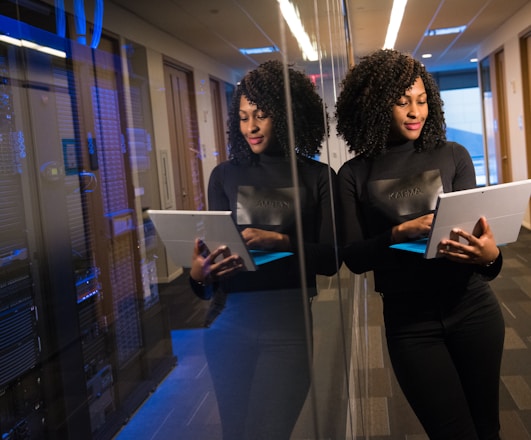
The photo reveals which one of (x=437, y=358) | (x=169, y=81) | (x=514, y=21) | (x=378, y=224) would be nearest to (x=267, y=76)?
(x=169, y=81)

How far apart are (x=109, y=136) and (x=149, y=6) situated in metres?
0.09

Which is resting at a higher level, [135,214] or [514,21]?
[514,21]

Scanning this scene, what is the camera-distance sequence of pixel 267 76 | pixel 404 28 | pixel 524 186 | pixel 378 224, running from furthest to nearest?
pixel 404 28 → pixel 378 224 → pixel 524 186 → pixel 267 76

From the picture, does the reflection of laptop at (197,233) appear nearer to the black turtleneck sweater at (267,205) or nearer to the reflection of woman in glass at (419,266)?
the black turtleneck sweater at (267,205)

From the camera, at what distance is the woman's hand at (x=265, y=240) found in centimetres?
54

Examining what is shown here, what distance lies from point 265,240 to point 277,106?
154mm

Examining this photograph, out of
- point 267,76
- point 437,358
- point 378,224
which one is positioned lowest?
point 437,358

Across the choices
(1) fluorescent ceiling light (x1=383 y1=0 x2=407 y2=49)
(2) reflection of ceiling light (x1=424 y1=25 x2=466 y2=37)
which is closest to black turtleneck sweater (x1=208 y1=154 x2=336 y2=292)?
(1) fluorescent ceiling light (x1=383 y1=0 x2=407 y2=49)

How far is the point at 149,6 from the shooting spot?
0.38 meters

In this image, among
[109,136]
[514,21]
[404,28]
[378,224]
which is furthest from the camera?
[404,28]

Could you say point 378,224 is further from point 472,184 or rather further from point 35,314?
point 35,314

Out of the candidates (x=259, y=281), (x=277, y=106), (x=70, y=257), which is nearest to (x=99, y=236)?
(x=70, y=257)

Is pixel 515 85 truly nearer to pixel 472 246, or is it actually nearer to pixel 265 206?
pixel 472 246

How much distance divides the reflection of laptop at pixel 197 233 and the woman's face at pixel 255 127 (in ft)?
0.26
